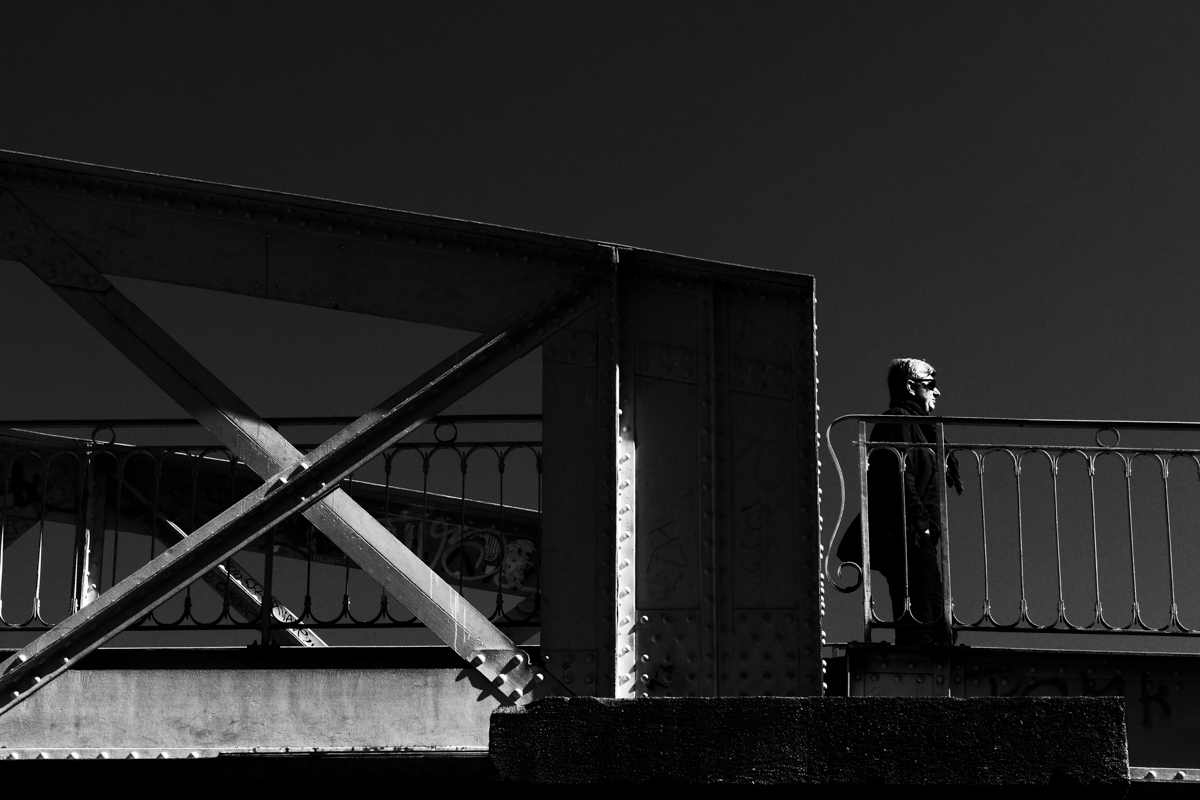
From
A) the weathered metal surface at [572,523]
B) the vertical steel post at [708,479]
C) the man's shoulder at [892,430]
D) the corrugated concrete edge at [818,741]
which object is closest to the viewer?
the corrugated concrete edge at [818,741]

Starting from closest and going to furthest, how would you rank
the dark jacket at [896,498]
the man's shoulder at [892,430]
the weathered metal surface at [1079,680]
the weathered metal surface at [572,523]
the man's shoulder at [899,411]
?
the weathered metal surface at [572,523] < the weathered metal surface at [1079,680] < the dark jacket at [896,498] < the man's shoulder at [892,430] < the man's shoulder at [899,411]

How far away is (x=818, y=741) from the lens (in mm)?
Answer: 4441

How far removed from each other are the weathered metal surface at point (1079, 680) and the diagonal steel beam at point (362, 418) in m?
2.45

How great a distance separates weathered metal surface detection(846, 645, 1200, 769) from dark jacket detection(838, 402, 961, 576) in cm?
68

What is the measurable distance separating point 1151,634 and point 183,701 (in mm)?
5307

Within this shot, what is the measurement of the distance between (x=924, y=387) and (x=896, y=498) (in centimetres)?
99

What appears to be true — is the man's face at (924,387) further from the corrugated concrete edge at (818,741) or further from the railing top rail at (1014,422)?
the corrugated concrete edge at (818,741)

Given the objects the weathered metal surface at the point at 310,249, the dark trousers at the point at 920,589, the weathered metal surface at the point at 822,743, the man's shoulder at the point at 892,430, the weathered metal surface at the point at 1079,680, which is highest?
the weathered metal surface at the point at 310,249

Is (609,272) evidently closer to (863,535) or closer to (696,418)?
(696,418)

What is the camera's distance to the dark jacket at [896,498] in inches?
367

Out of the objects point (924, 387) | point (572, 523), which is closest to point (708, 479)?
point (572, 523)

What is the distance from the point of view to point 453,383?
297 inches

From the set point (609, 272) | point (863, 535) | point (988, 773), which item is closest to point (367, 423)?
point (609, 272)


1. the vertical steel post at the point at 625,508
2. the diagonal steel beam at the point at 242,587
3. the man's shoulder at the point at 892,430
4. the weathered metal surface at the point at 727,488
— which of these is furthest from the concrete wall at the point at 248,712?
the man's shoulder at the point at 892,430
